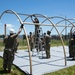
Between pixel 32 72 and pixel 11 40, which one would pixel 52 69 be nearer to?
pixel 32 72

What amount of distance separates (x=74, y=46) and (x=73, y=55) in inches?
27.2

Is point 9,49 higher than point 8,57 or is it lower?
higher

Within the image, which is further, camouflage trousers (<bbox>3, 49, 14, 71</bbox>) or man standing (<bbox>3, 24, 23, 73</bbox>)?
camouflage trousers (<bbox>3, 49, 14, 71</bbox>)

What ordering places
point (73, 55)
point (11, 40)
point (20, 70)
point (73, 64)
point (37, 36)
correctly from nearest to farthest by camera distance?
point (11, 40)
point (20, 70)
point (73, 64)
point (73, 55)
point (37, 36)

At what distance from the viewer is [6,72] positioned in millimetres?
9984

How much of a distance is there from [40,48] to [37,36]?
137cm

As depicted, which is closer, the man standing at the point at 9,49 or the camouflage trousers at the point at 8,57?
the man standing at the point at 9,49

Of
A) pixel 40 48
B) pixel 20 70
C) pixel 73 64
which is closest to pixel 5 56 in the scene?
pixel 20 70

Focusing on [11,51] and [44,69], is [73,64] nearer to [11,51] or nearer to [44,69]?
[44,69]

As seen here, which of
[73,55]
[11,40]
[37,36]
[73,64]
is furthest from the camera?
[37,36]

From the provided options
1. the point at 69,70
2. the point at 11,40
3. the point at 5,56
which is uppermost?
the point at 11,40

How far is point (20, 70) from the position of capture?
10602 mm

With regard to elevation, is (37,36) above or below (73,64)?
above

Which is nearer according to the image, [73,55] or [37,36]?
[73,55]
